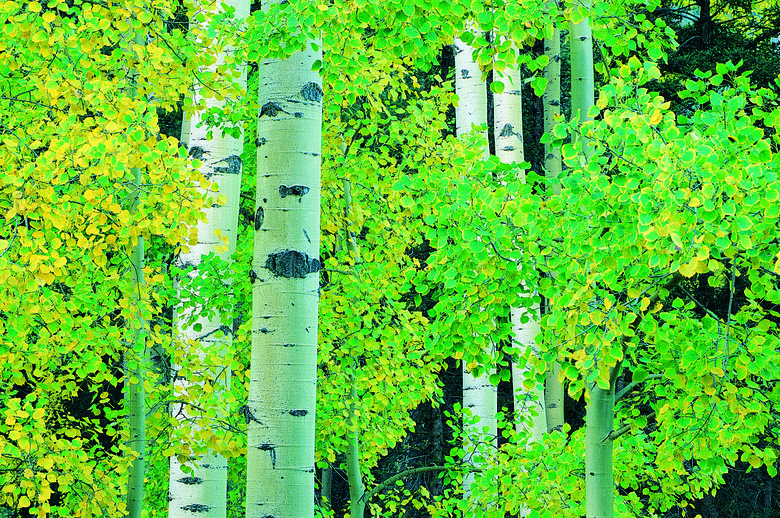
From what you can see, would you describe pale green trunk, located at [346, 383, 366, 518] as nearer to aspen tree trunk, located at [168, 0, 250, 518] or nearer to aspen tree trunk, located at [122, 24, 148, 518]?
aspen tree trunk, located at [168, 0, 250, 518]

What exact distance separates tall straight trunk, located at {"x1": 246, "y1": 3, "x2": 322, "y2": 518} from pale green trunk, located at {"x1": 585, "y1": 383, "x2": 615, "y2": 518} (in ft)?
5.45

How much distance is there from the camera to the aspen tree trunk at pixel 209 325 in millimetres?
4848

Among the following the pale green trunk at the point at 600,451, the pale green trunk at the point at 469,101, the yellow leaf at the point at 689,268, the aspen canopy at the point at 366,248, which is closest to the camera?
the yellow leaf at the point at 689,268

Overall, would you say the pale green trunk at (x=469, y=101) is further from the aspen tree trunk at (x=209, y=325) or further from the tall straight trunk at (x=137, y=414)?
the tall straight trunk at (x=137, y=414)

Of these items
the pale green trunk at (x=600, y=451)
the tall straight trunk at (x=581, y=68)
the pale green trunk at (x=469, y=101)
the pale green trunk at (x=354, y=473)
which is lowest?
the pale green trunk at (x=354, y=473)

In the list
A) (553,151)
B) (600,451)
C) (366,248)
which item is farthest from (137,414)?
(553,151)

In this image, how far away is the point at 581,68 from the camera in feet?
15.9

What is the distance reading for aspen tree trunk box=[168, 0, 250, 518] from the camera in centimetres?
485

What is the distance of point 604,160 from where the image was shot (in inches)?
120

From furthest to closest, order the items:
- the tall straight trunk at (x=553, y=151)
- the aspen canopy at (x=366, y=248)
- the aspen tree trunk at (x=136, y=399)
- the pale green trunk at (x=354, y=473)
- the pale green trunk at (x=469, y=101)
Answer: the tall straight trunk at (x=553, y=151) → the pale green trunk at (x=469, y=101) → the pale green trunk at (x=354, y=473) → the aspen tree trunk at (x=136, y=399) → the aspen canopy at (x=366, y=248)

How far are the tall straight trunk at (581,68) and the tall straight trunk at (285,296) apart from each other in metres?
2.30

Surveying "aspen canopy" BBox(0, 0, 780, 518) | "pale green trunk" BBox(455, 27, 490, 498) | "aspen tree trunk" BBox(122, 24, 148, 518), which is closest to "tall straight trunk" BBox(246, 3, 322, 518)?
"aspen canopy" BBox(0, 0, 780, 518)

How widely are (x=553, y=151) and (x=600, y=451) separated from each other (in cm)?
583

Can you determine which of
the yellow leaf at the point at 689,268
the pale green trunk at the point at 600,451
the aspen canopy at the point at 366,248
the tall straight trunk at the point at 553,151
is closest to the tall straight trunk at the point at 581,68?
the aspen canopy at the point at 366,248
